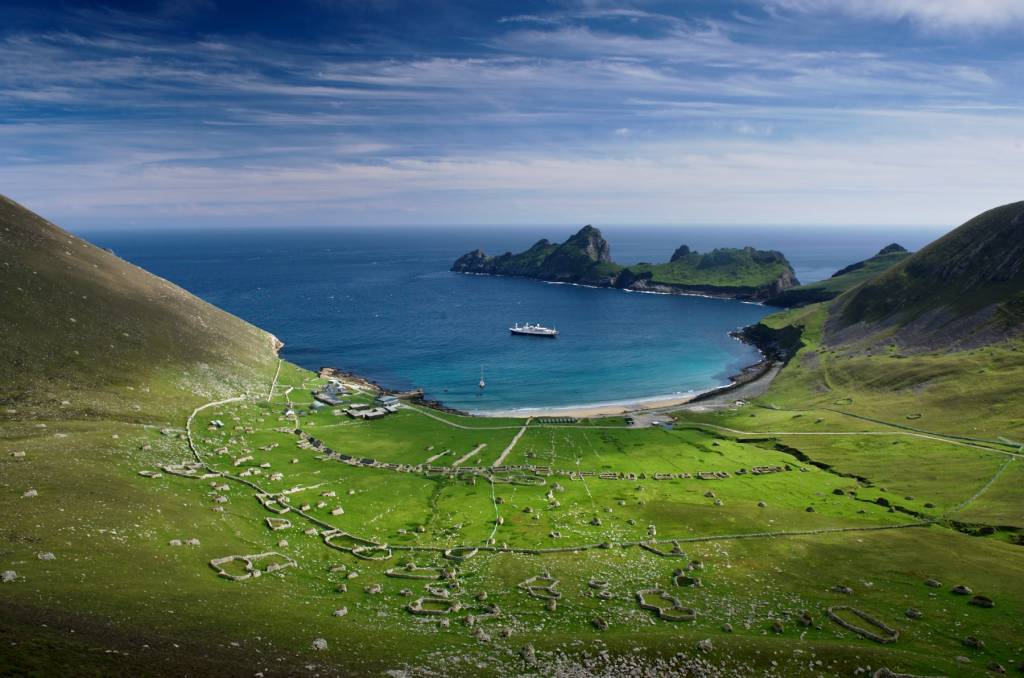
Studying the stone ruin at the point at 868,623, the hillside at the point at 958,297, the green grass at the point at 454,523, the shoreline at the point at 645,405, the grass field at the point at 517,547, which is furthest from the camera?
the hillside at the point at 958,297

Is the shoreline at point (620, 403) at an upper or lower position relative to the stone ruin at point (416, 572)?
upper

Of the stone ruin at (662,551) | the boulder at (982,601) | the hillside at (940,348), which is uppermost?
the hillside at (940,348)

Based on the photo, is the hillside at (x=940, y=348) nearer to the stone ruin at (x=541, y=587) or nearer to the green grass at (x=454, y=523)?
the green grass at (x=454, y=523)

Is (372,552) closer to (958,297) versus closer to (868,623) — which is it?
(868,623)

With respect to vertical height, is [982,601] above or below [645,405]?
above

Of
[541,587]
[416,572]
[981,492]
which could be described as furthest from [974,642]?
[416,572]

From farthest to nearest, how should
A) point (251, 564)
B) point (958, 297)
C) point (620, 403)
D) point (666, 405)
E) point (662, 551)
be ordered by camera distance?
point (958, 297)
point (620, 403)
point (666, 405)
point (662, 551)
point (251, 564)

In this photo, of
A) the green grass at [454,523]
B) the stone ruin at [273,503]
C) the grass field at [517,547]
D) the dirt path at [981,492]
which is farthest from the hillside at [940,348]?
the stone ruin at [273,503]
